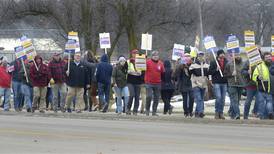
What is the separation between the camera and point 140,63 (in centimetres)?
2181

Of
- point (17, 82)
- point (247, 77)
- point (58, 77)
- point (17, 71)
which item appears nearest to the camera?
point (247, 77)

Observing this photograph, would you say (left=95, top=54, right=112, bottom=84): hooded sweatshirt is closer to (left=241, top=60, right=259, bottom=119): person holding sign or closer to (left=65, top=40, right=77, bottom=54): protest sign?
(left=65, top=40, right=77, bottom=54): protest sign

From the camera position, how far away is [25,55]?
23.7 m

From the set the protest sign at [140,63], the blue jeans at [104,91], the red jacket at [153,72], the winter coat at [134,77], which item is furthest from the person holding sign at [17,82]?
the red jacket at [153,72]

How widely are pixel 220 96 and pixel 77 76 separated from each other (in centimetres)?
492

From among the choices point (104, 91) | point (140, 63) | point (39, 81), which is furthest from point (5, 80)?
point (140, 63)

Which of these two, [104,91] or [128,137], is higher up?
[104,91]

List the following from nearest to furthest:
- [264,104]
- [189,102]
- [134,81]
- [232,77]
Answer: [264,104] < [232,77] < [189,102] < [134,81]

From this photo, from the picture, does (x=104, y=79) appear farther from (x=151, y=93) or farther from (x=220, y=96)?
(x=220, y=96)

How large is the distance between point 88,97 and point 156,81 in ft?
12.7

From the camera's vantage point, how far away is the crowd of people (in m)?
19.8

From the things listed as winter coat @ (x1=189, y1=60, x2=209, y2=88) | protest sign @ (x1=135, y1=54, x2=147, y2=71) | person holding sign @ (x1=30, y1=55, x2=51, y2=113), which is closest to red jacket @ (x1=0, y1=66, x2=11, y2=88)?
person holding sign @ (x1=30, y1=55, x2=51, y2=113)

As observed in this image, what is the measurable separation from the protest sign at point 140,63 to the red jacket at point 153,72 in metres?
0.36

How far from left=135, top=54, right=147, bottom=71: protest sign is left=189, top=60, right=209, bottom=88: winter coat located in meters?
1.77
